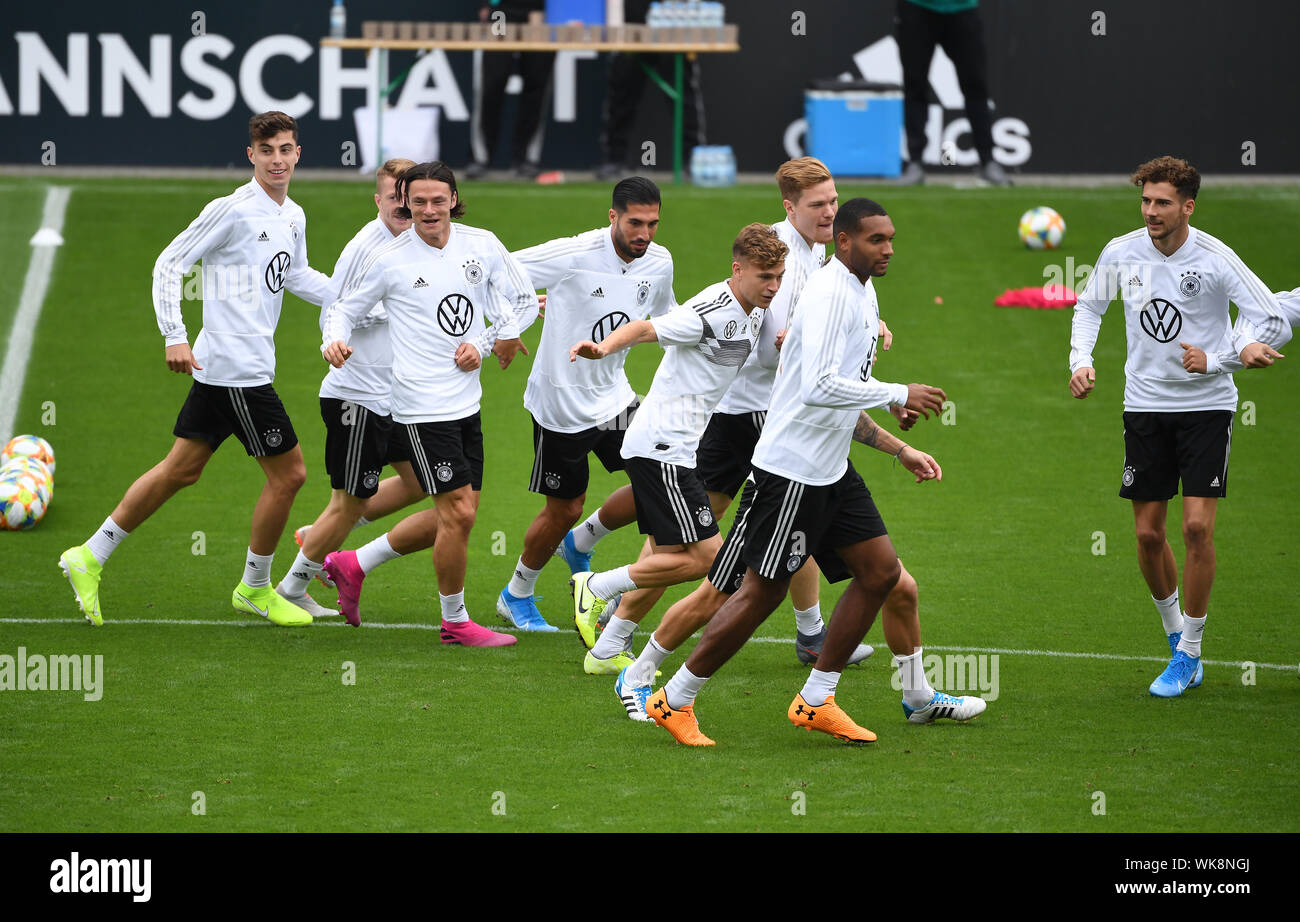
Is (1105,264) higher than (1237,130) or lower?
lower

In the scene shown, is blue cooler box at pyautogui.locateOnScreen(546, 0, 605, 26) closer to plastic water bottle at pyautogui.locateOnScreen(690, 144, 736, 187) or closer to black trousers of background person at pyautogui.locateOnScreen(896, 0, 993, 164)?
plastic water bottle at pyautogui.locateOnScreen(690, 144, 736, 187)

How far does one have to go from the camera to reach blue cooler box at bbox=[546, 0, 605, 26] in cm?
1744

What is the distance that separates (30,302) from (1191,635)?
11.4 m

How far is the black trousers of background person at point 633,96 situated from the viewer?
17328mm

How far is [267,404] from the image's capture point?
27.8ft

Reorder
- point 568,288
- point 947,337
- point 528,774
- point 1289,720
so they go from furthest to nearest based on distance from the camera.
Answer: point 947,337
point 568,288
point 1289,720
point 528,774

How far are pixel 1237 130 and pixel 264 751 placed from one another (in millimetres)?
14772

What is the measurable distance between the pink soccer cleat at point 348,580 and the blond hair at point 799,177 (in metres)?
2.81

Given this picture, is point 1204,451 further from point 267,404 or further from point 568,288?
point 267,404

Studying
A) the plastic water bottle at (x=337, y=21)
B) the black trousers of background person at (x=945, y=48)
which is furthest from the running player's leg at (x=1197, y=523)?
the plastic water bottle at (x=337, y=21)

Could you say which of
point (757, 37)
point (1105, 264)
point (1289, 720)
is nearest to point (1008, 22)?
point (757, 37)

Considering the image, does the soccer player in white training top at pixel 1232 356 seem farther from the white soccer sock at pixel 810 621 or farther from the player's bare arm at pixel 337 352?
the player's bare arm at pixel 337 352

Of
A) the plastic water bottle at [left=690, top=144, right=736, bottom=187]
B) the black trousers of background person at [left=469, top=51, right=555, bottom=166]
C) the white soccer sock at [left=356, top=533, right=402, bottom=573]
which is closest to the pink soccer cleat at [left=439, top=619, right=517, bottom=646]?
the white soccer sock at [left=356, top=533, right=402, bottom=573]

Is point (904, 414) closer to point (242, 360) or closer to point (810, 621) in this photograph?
point (810, 621)
